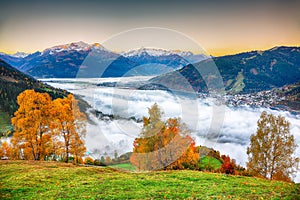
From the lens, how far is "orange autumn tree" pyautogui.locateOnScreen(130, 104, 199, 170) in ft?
114

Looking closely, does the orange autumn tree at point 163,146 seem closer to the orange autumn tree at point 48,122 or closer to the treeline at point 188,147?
the treeline at point 188,147

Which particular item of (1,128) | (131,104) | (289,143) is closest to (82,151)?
(131,104)

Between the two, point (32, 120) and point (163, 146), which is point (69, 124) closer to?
point (32, 120)

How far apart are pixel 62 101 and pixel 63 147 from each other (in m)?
7.89

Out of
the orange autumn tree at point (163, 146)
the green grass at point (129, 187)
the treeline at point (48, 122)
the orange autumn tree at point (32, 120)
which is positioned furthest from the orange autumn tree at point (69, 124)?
the green grass at point (129, 187)

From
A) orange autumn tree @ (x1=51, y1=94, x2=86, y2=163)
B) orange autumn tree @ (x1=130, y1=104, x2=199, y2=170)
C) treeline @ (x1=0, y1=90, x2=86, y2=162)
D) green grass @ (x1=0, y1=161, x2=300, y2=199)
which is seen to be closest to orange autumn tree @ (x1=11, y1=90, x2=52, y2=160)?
treeline @ (x1=0, y1=90, x2=86, y2=162)

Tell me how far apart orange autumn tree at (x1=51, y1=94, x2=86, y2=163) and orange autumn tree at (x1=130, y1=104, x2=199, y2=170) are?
9.17 meters

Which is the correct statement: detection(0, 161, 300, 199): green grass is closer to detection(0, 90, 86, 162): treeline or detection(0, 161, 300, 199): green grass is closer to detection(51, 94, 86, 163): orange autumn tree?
detection(51, 94, 86, 163): orange autumn tree

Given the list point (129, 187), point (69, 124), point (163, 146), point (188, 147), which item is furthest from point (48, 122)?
point (188, 147)

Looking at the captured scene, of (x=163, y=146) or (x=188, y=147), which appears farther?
(x=188, y=147)

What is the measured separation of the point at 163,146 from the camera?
120 feet

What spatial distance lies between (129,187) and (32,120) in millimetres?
23157

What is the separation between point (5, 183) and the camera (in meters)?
20.7

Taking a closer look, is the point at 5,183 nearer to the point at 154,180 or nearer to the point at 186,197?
the point at 154,180
